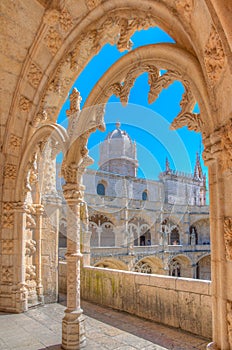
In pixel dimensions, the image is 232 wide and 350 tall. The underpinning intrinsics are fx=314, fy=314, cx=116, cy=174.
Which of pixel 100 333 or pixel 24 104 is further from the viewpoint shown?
pixel 24 104

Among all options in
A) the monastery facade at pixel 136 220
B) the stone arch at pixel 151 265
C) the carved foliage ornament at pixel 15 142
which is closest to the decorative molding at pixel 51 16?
the carved foliage ornament at pixel 15 142

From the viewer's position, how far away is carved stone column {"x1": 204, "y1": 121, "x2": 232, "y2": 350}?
208 cm

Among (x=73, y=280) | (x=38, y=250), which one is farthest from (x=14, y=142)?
(x=73, y=280)

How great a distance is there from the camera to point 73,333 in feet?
12.0

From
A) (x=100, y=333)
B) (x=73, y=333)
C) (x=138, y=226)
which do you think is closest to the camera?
(x=73, y=333)

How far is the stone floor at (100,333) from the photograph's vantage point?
12.3ft

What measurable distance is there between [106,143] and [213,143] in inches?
1218

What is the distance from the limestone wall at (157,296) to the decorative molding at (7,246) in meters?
1.72

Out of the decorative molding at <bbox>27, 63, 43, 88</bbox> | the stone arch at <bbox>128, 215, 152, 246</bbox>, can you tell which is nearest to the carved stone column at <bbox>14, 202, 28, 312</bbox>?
the decorative molding at <bbox>27, 63, 43, 88</bbox>

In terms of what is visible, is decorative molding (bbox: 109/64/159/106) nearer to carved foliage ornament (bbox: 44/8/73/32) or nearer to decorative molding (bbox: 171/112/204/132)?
decorative molding (bbox: 171/112/204/132)

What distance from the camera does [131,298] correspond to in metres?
5.24

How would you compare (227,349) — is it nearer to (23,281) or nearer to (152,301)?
(152,301)

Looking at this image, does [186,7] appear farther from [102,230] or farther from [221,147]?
[102,230]

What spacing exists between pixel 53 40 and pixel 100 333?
4.21 meters
